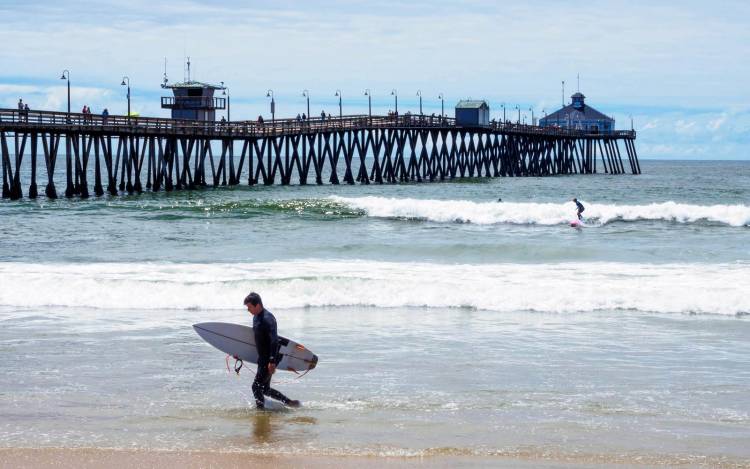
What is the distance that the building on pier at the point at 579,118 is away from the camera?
9031 cm

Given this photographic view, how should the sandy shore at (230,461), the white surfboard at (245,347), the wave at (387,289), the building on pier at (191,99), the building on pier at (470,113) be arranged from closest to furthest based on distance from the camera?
the sandy shore at (230,461) → the white surfboard at (245,347) → the wave at (387,289) → the building on pier at (191,99) → the building on pier at (470,113)

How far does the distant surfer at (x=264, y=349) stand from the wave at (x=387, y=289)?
6312mm

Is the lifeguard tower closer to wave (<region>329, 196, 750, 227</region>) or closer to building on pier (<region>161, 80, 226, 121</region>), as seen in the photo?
building on pier (<region>161, 80, 226, 121</region>)

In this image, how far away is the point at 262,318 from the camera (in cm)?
877

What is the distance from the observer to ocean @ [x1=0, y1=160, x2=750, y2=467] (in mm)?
8172

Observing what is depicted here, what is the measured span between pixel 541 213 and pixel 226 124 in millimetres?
19395

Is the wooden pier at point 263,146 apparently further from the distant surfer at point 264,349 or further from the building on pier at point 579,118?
the distant surfer at point 264,349

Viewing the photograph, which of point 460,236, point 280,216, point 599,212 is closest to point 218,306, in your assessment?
point 460,236

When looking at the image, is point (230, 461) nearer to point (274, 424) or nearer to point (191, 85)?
point (274, 424)

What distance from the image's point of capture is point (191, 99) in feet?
176

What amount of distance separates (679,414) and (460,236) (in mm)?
18392

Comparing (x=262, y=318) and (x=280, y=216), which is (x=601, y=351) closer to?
(x=262, y=318)

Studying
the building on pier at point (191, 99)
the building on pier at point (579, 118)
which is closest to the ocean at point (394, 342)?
the building on pier at point (191, 99)

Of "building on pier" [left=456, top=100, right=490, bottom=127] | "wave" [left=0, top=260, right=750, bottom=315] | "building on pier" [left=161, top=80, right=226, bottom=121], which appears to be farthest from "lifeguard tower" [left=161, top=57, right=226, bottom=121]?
"wave" [left=0, top=260, right=750, bottom=315]
